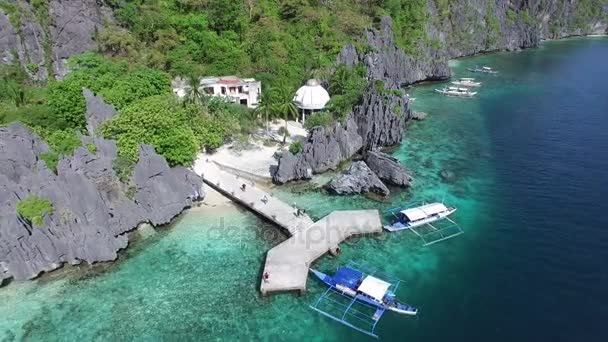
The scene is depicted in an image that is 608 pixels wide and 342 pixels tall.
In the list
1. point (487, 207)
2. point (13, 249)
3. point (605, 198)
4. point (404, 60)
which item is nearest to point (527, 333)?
point (487, 207)

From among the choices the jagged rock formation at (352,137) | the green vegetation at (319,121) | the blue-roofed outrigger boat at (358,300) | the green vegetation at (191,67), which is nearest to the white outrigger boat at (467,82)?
the green vegetation at (191,67)

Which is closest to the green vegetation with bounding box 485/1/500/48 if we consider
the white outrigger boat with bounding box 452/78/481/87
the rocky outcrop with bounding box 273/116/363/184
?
the white outrigger boat with bounding box 452/78/481/87

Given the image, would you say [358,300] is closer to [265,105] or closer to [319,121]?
[319,121]

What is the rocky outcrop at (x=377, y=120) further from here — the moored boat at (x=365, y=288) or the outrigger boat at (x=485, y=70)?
the outrigger boat at (x=485, y=70)

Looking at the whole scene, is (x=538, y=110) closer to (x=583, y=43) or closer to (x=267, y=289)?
(x=267, y=289)

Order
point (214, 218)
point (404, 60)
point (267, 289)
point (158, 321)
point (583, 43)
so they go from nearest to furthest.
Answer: point (158, 321), point (267, 289), point (214, 218), point (404, 60), point (583, 43)

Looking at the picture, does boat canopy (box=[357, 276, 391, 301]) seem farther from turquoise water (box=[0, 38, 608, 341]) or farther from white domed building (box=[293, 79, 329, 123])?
white domed building (box=[293, 79, 329, 123])

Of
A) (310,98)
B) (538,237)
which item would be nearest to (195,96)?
(310,98)
